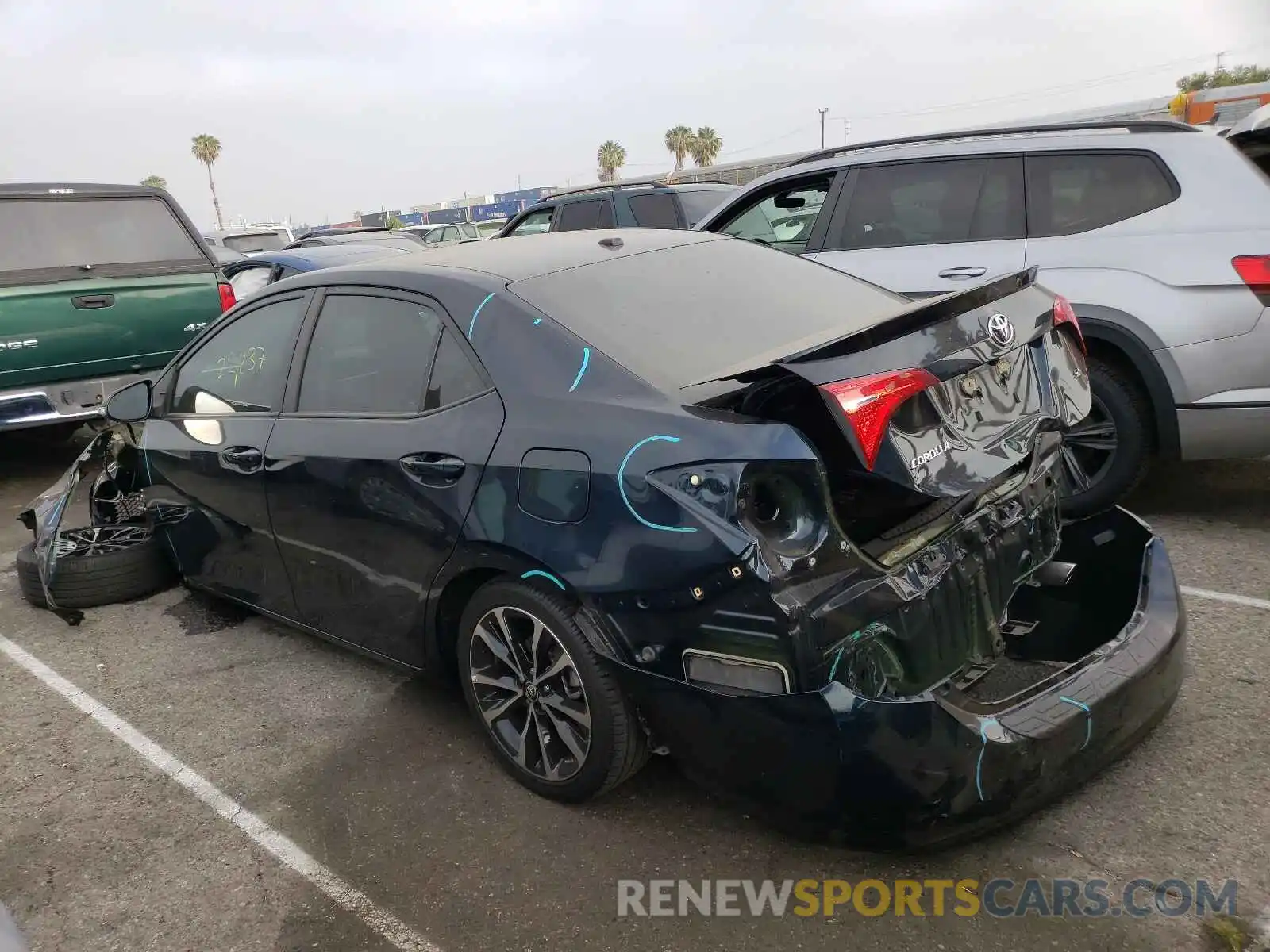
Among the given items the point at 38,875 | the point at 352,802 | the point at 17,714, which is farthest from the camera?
the point at 17,714

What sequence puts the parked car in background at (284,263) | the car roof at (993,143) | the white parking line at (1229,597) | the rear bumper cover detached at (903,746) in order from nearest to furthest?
the rear bumper cover detached at (903,746), the white parking line at (1229,597), the car roof at (993,143), the parked car in background at (284,263)

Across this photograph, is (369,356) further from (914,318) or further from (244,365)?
(914,318)

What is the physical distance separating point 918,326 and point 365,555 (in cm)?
193

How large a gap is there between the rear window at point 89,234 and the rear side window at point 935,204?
511 cm

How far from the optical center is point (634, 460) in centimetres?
244

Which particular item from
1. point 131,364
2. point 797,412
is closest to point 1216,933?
point 797,412

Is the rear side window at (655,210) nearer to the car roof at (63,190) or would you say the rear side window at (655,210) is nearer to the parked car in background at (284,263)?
the parked car in background at (284,263)

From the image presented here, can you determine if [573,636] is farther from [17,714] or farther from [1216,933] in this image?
[17,714]

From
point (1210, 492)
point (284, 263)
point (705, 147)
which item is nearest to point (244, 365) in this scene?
point (1210, 492)

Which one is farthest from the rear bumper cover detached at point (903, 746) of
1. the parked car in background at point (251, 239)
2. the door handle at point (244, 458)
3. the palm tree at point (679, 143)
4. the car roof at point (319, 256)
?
the palm tree at point (679, 143)

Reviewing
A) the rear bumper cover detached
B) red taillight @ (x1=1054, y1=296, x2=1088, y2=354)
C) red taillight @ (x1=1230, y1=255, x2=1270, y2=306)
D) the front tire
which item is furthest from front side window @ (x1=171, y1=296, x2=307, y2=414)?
red taillight @ (x1=1230, y1=255, x2=1270, y2=306)

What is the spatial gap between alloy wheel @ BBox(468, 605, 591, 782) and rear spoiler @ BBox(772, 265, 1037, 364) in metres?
1.06

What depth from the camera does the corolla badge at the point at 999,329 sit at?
260 cm

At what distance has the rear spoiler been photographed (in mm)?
2281
